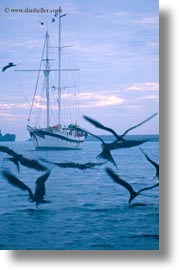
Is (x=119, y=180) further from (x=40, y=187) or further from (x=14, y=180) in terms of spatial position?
(x=14, y=180)

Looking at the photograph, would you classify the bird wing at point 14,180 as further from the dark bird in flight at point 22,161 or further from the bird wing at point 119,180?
the bird wing at point 119,180

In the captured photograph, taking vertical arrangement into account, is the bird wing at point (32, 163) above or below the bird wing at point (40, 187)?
above

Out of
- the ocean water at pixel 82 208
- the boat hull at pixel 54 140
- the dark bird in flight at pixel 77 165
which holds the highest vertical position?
the boat hull at pixel 54 140

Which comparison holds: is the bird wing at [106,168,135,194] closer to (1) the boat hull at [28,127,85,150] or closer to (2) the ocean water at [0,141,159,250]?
(2) the ocean water at [0,141,159,250]

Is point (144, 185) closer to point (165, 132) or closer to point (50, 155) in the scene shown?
point (165, 132)

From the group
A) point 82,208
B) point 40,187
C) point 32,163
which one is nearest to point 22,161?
point 32,163

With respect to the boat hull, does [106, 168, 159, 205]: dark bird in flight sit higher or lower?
lower

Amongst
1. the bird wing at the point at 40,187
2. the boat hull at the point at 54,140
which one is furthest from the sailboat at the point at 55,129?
the bird wing at the point at 40,187

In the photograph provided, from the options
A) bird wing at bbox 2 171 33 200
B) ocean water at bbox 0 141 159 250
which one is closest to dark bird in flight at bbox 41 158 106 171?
ocean water at bbox 0 141 159 250
